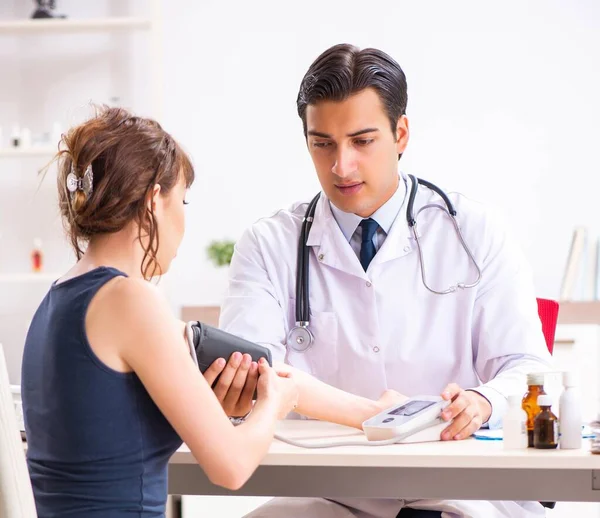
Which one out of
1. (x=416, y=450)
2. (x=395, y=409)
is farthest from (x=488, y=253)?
(x=416, y=450)

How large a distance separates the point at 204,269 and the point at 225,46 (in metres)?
0.98

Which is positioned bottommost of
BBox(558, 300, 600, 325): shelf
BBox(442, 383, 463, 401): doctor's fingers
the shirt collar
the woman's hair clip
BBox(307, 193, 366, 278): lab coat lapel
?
BBox(558, 300, 600, 325): shelf

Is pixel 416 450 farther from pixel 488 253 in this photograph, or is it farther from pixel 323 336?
pixel 488 253

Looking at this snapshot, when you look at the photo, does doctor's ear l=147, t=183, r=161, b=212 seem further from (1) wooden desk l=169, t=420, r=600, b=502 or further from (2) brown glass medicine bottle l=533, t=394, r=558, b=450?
(2) brown glass medicine bottle l=533, t=394, r=558, b=450

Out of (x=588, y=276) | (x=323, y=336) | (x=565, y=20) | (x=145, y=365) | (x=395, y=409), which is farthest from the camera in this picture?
(x=565, y=20)

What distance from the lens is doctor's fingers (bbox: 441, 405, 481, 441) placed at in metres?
1.61

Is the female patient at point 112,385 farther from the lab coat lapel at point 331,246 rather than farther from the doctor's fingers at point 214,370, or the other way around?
the lab coat lapel at point 331,246

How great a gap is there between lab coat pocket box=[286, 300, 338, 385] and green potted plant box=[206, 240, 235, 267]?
181 centimetres

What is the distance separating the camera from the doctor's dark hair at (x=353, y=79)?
2.07m

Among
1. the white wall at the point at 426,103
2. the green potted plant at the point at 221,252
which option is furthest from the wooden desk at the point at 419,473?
the white wall at the point at 426,103

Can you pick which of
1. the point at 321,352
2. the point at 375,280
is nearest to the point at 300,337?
the point at 321,352

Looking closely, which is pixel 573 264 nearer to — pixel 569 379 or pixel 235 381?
pixel 569 379

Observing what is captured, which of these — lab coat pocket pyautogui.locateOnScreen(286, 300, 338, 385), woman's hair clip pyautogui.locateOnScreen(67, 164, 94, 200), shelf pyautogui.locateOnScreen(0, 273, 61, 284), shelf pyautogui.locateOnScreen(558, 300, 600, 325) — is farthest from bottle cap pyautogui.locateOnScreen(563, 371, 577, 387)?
shelf pyautogui.locateOnScreen(0, 273, 61, 284)

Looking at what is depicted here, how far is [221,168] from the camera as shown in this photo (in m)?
4.05
